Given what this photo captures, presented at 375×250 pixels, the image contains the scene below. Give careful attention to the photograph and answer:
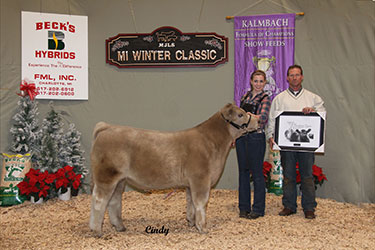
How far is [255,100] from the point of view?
16.1 ft

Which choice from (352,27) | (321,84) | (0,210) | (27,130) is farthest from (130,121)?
(352,27)

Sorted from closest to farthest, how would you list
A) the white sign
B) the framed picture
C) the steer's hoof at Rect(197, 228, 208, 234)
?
the steer's hoof at Rect(197, 228, 208, 234), the framed picture, the white sign

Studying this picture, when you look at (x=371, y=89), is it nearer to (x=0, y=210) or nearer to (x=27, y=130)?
(x=27, y=130)

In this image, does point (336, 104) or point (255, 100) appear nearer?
point (255, 100)

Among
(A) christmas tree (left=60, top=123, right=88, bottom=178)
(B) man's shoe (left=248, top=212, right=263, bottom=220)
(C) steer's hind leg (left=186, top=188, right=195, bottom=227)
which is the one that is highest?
(A) christmas tree (left=60, top=123, right=88, bottom=178)

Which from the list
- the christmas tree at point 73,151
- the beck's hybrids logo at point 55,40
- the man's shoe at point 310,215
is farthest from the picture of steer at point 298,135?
the beck's hybrids logo at point 55,40

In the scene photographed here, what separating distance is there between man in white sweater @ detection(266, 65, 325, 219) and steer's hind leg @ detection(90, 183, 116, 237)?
8.33ft

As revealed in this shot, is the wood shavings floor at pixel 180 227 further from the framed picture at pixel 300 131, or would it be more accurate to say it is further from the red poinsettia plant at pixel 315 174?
the framed picture at pixel 300 131

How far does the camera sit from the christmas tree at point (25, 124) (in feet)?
21.0

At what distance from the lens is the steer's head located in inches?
173

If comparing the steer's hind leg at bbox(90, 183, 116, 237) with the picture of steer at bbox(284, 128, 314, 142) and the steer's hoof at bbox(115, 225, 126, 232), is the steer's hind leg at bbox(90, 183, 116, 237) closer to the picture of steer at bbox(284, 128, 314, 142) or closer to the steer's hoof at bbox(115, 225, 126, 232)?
the steer's hoof at bbox(115, 225, 126, 232)

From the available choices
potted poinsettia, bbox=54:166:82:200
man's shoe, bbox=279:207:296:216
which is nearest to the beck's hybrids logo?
potted poinsettia, bbox=54:166:82:200

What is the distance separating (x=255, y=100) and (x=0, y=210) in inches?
177

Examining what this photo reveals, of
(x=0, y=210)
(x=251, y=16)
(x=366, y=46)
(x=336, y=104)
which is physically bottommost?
(x=0, y=210)
